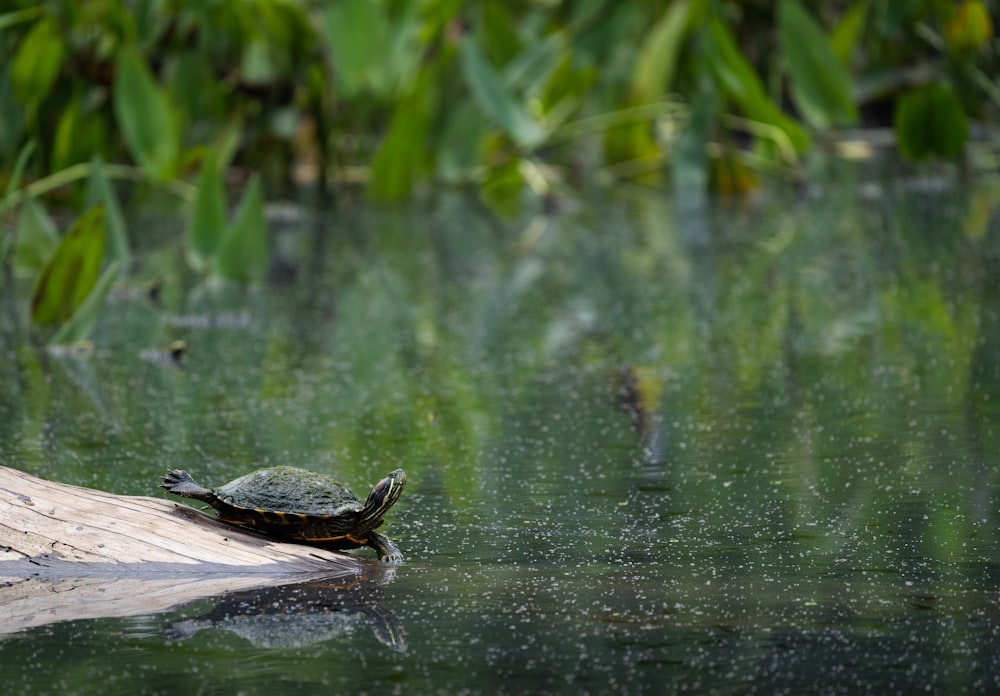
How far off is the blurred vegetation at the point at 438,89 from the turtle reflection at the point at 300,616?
4034 millimetres

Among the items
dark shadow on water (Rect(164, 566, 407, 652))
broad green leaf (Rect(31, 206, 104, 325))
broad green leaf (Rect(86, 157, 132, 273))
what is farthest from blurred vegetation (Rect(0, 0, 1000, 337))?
dark shadow on water (Rect(164, 566, 407, 652))

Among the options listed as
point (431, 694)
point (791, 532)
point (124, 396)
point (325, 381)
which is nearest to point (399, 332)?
point (325, 381)

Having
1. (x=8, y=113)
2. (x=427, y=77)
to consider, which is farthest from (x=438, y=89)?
(x=8, y=113)

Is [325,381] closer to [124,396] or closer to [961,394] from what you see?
[124,396]

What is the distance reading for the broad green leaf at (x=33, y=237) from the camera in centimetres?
470

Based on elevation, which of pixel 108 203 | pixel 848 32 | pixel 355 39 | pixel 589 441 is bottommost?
pixel 589 441

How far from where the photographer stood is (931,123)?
700 cm

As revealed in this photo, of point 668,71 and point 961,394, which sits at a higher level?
point 668,71

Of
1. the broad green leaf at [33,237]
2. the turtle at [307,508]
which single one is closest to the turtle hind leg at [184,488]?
the turtle at [307,508]

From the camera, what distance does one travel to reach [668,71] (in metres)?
7.04

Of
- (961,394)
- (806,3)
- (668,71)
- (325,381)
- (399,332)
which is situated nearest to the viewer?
(961,394)

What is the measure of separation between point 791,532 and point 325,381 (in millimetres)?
1609

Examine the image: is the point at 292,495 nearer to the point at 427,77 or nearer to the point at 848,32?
the point at 427,77

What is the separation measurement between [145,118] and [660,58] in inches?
86.8
